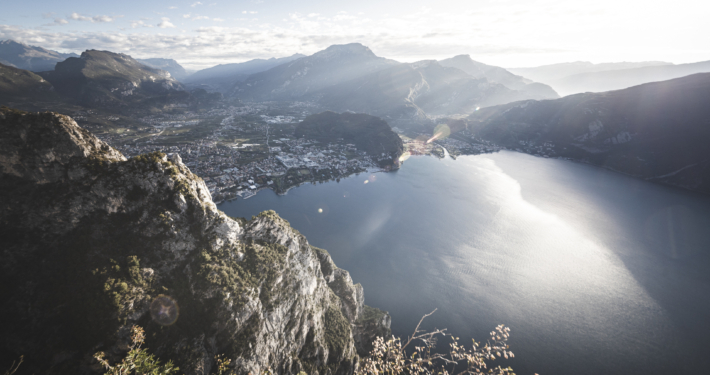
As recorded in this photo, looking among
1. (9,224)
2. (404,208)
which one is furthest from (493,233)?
(9,224)

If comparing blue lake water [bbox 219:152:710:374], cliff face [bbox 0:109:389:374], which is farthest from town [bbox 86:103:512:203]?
cliff face [bbox 0:109:389:374]

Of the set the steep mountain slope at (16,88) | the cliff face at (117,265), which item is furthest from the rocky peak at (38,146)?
the steep mountain slope at (16,88)

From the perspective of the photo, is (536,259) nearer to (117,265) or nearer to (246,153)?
(117,265)

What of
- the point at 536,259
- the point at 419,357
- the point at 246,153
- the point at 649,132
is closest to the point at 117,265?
the point at 419,357

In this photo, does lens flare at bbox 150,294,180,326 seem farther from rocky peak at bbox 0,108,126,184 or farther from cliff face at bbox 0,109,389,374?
rocky peak at bbox 0,108,126,184

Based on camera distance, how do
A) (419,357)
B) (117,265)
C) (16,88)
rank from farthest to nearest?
(16,88), (117,265), (419,357)

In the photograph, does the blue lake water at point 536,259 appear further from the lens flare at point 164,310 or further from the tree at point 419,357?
the lens flare at point 164,310
